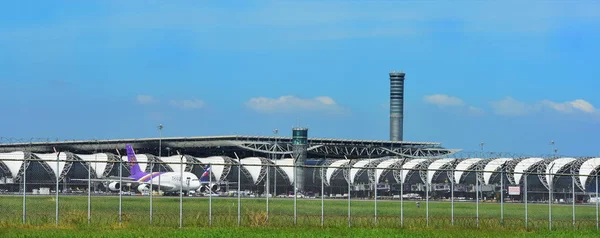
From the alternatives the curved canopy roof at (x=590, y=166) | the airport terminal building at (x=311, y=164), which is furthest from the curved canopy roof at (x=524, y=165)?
the curved canopy roof at (x=590, y=166)

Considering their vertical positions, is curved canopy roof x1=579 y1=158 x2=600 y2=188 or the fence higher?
curved canopy roof x1=579 y1=158 x2=600 y2=188

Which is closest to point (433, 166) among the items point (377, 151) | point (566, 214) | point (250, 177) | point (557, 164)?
point (557, 164)

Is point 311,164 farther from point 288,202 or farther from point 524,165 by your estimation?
point 288,202

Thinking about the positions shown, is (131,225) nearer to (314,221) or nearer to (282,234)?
(282,234)

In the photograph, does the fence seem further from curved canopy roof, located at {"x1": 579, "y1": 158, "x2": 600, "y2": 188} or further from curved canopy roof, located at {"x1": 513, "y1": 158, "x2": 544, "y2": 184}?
curved canopy roof, located at {"x1": 579, "y1": 158, "x2": 600, "y2": 188}

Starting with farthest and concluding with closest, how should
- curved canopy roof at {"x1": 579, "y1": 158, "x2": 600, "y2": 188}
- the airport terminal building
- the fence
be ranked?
curved canopy roof at {"x1": 579, "y1": 158, "x2": 600, "y2": 188} < the airport terminal building < the fence

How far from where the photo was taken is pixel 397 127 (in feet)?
651

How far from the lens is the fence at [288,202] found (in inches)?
1407

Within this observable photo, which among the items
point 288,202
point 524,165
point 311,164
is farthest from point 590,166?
point 288,202

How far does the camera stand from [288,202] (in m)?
61.6

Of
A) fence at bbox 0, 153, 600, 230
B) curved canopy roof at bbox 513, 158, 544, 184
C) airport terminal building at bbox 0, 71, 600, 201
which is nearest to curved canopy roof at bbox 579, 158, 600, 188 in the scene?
airport terminal building at bbox 0, 71, 600, 201

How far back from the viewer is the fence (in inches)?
1407

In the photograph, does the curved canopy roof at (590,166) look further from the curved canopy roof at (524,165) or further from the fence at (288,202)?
the curved canopy roof at (524,165)

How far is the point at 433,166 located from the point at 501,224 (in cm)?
8094
